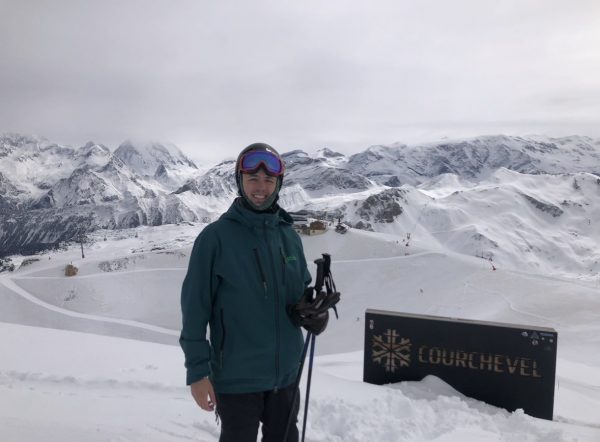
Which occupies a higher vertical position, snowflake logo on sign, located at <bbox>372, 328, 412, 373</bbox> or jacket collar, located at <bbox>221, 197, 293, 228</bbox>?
jacket collar, located at <bbox>221, 197, 293, 228</bbox>

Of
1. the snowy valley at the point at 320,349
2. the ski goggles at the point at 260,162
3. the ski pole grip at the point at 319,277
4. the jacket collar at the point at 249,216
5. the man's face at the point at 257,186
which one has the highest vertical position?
the ski goggles at the point at 260,162

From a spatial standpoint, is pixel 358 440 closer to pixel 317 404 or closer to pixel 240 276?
pixel 317 404

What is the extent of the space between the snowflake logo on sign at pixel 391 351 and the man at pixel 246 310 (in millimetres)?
4389

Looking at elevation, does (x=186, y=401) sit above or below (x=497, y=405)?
above

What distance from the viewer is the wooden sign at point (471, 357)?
22.1 ft

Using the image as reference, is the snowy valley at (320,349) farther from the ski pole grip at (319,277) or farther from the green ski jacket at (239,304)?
the green ski jacket at (239,304)

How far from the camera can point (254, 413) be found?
10.7ft

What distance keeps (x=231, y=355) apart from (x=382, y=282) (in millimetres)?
27824

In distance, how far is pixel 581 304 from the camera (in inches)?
730

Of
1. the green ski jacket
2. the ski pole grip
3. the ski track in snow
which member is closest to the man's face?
the green ski jacket

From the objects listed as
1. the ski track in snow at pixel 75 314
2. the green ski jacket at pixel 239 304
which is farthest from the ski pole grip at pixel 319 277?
the ski track in snow at pixel 75 314

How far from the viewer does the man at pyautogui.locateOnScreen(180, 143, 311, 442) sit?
10.0 ft

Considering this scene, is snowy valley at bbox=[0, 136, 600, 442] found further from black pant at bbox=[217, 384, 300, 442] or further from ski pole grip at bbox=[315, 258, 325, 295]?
black pant at bbox=[217, 384, 300, 442]

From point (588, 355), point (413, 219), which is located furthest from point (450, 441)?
point (413, 219)
